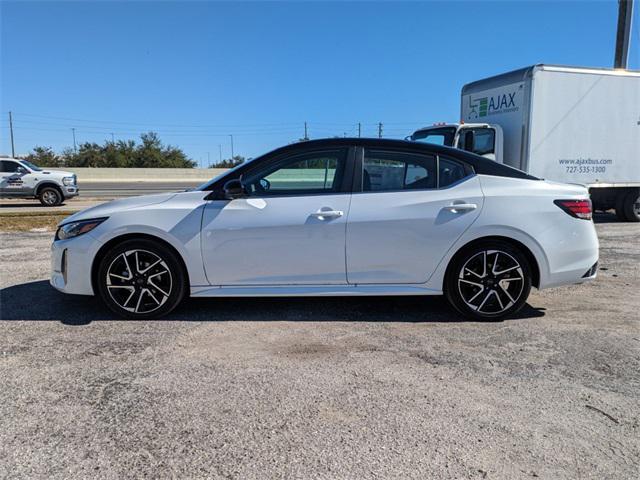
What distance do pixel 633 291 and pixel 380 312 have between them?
10.0 ft

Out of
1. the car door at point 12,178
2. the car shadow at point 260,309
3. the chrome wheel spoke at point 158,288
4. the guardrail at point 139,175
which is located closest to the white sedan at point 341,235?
the chrome wheel spoke at point 158,288

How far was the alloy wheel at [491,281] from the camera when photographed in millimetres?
4234

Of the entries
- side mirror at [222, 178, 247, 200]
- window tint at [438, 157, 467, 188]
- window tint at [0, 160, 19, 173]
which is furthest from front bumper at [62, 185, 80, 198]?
window tint at [438, 157, 467, 188]

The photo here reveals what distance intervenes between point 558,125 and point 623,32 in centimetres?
885

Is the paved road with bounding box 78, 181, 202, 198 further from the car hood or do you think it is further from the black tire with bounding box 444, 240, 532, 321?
the black tire with bounding box 444, 240, 532, 321

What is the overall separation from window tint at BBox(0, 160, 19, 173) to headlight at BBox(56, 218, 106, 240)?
15192mm

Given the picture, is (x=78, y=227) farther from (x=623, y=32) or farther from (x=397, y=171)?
(x=623, y=32)

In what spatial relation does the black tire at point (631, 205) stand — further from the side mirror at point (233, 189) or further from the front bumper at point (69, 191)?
the front bumper at point (69, 191)

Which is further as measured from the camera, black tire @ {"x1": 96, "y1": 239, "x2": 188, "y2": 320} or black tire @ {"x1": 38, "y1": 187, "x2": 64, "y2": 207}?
black tire @ {"x1": 38, "y1": 187, "x2": 64, "y2": 207}

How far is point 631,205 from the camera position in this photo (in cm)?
1138

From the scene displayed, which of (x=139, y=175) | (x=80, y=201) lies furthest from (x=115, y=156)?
(x=80, y=201)

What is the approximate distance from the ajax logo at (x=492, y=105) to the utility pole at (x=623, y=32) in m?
8.36

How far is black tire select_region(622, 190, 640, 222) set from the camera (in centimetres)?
1136

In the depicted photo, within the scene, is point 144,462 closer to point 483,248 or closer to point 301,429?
point 301,429
